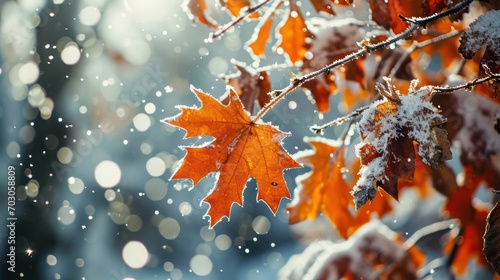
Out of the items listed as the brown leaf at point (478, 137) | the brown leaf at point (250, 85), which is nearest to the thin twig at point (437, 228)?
the brown leaf at point (478, 137)

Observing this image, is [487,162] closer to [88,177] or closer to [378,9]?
[378,9]

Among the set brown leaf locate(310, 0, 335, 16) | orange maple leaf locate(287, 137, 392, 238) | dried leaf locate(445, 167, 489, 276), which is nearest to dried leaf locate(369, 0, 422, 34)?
brown leaf locate(310, 0, 335, 16)

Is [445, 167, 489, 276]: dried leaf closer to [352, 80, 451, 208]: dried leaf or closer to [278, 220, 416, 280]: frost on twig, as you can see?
[278, 220, 416, 280]: frost on twig

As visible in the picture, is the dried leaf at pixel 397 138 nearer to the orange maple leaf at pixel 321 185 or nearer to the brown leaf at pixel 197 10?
the orange maple leaf at pixel 321 185

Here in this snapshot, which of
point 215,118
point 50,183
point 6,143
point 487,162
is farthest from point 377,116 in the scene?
point 50,183

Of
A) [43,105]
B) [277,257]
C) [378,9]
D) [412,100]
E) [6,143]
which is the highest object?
[378,9]

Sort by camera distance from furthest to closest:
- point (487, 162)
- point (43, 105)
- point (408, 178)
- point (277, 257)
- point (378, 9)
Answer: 1. point (277, 257)
2. point (43, 105)
3. point (487, 162)
4. point (378, 9)
5. point (408, 178)
